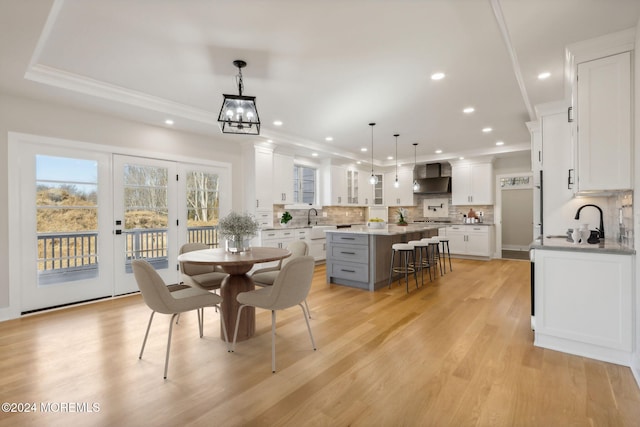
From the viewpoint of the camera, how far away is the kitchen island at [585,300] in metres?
2.29

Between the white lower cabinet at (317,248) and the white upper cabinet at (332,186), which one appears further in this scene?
the white upper cabinet at (332,186)

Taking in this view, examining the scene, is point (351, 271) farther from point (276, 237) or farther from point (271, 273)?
point (276, 237)

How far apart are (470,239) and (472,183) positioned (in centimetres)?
141

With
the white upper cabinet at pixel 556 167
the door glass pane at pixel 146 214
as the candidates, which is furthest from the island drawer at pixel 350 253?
the door glass pane at pixel 146 214

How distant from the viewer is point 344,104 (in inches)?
165

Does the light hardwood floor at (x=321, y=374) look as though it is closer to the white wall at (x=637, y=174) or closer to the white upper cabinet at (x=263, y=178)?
the white wall at (x=637, y=174)

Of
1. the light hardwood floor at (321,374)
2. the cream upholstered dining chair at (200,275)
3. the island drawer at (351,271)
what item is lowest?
the light hardwood floor at (321,374)

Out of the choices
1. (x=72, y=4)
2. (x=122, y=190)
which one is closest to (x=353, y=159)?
(x=122, y=190)

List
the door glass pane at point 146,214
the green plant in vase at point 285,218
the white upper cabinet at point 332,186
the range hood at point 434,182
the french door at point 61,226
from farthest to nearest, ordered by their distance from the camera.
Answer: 1. the range hood at point 434,182
2. the white upper cabinet at point 332,186
3. the green plant in vase at point 285,218
4. the door glass pane at point 146,214
5. the french door at point 61,226

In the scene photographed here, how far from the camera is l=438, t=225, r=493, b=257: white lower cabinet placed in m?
7.27

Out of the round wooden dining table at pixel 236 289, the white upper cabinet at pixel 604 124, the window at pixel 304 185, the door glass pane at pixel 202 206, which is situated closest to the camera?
the white upper cabinet at pixel 604 124

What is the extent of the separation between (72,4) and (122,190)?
2703mm

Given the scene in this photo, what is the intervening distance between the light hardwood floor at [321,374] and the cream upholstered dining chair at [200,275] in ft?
1.45

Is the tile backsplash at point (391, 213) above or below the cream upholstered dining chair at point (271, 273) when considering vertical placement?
above
